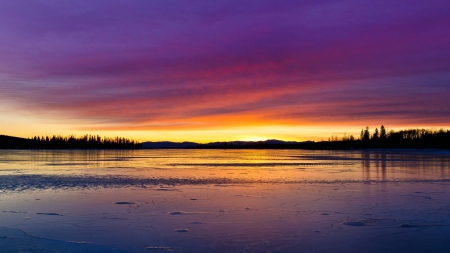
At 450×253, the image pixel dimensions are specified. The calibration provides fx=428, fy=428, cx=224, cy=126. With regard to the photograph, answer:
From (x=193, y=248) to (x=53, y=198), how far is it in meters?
7.09

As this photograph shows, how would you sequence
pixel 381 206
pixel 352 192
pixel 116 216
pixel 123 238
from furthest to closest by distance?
pixel 352 192 < pixel 381 206 < pixel 116 216 < pixel 123 238

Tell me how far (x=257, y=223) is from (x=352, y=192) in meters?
6.01

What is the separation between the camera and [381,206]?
10523 millimetres

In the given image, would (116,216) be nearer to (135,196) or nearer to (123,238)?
(123,238)

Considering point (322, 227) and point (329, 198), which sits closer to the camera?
point (322, 227)

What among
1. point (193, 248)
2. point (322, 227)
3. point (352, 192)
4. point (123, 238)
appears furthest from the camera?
point (352, 192)

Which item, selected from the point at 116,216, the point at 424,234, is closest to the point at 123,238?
the point at 116,216

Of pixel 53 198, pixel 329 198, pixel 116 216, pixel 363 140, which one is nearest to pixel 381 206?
pixel 329 198

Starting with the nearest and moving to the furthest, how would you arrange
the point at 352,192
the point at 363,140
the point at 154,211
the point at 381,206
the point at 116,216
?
1. the point at 116,216
2. the point at 154,211
3. the point at 381,206
4. the point at 352,192
5. the point at 363,140

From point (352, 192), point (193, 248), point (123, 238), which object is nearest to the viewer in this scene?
point (193, 248)

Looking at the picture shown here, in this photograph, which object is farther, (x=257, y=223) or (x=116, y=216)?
(x=116, y=216)

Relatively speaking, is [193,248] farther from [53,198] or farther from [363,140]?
[363,140]

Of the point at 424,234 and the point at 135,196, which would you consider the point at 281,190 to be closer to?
the point at 135,196

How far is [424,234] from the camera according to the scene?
7453 mm
